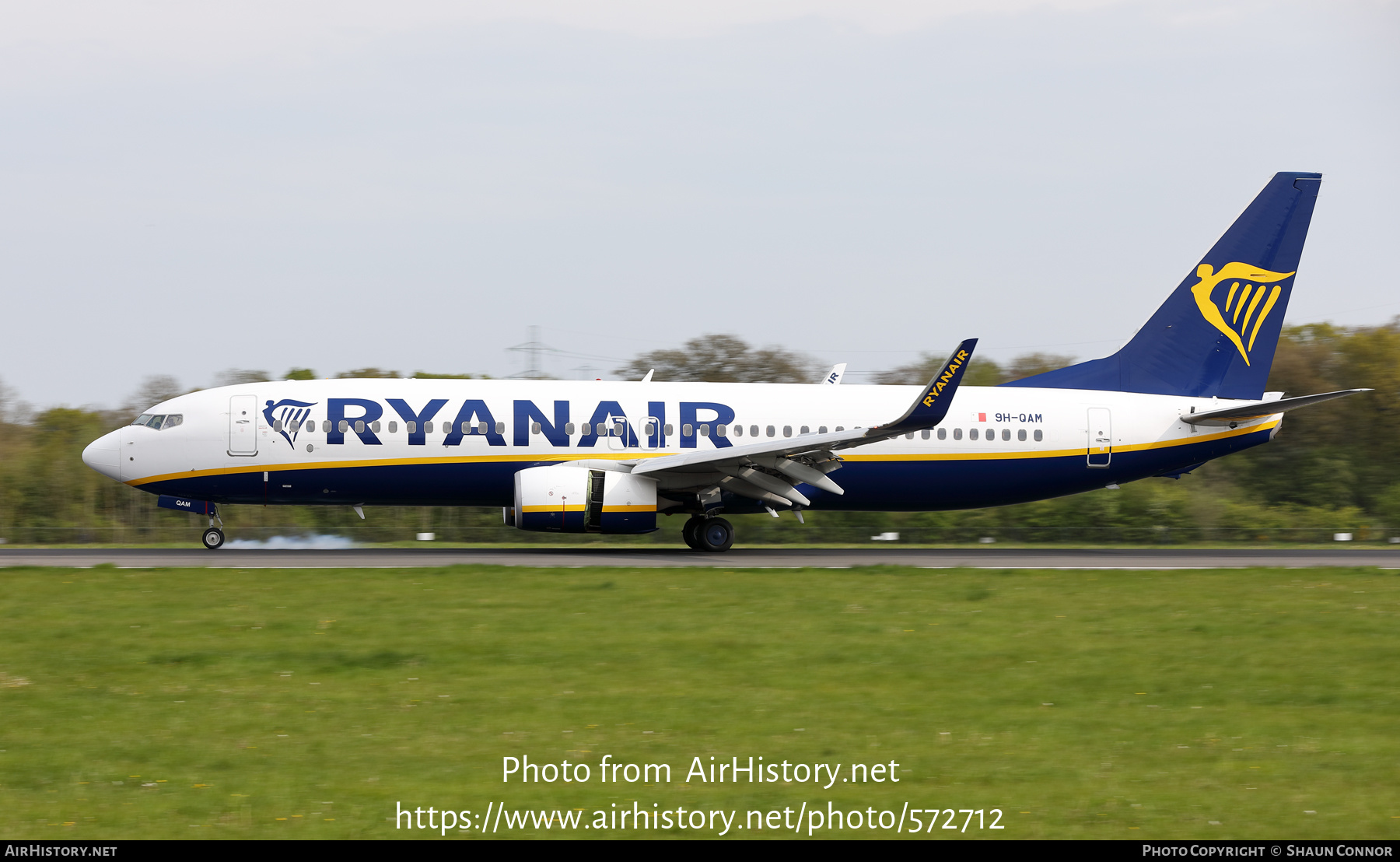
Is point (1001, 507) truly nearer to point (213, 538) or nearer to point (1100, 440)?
point (1100, 440)

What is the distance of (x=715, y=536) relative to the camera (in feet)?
83.8

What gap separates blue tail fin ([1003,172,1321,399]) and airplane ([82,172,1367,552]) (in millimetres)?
44

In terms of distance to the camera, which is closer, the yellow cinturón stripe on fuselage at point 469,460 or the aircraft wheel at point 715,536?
the yellow cinturón stripe on fuselage at point 469,460

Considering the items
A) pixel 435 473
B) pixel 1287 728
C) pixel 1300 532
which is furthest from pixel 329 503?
pixel 1300 532

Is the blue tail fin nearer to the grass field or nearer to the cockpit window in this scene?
the grass field

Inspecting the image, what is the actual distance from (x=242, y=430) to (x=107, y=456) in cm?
286

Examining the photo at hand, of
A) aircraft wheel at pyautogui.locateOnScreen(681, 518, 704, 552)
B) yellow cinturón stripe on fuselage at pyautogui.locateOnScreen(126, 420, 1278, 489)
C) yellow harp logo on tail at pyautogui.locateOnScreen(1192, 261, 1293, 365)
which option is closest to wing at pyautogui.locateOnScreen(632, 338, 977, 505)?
yellow cinturón stripe on fuselage at pyautogui.locateOnScreen(126, 420, 1278, 489)

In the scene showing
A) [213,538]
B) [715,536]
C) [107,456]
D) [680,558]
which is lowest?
[680,558]

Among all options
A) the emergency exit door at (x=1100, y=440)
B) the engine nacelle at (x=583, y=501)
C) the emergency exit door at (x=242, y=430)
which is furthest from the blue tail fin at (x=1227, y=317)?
the emergency exit door at (x=242, y=430)

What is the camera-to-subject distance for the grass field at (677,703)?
7.58 m

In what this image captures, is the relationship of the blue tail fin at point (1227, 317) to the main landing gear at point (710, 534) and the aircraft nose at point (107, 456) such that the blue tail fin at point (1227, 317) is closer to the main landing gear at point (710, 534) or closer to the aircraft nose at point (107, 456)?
the main landing gear at point (710, 534)

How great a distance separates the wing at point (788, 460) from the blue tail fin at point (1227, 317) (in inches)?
267

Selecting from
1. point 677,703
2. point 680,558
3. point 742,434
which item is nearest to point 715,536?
point 680,558

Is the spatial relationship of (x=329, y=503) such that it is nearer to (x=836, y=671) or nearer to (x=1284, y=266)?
(x=836, y=671)
